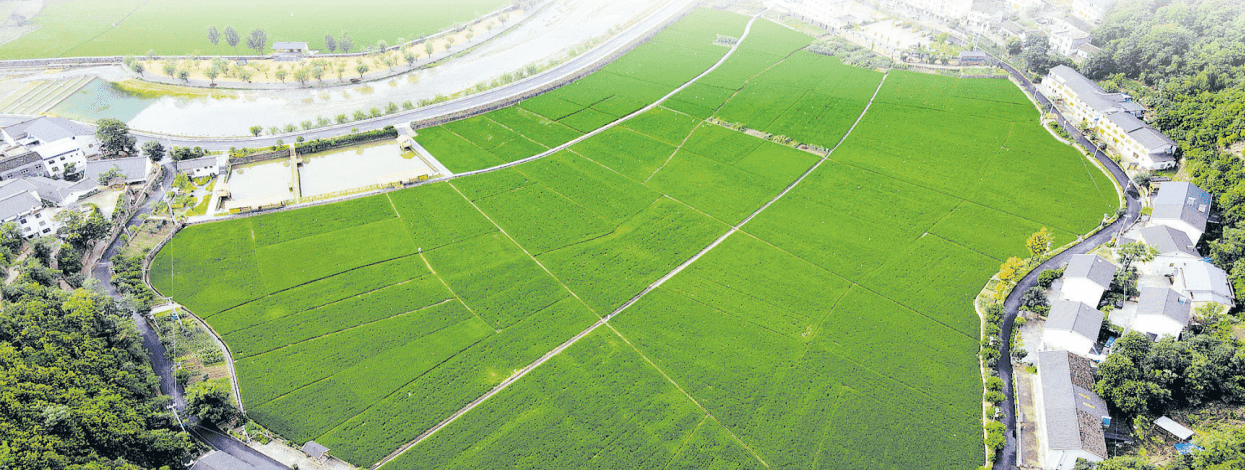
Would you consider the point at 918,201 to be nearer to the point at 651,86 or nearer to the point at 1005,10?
the point at 651,86

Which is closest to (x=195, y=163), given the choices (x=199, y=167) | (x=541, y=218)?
(x=199, y=167)

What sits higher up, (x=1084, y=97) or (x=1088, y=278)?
(x=1084, y=97)

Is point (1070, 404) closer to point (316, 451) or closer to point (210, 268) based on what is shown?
point (316, 451)

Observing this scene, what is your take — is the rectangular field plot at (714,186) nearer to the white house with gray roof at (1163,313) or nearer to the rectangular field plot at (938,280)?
the rectangular field plot at (938,280)

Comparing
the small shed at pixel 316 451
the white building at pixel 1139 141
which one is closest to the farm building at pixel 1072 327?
the white building at pixel 1139 141

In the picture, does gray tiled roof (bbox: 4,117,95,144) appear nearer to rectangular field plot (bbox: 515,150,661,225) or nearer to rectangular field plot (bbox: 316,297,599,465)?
rectangular field plot (bbox: 515,150,661,225)

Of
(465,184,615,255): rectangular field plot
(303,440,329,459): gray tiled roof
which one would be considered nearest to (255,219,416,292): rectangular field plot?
(465,184,615,255): rectangular field plot
